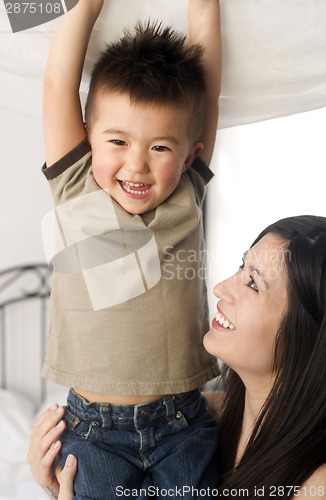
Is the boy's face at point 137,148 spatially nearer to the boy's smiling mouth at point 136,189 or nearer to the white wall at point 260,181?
the boy's smiling mouth at point 136,189

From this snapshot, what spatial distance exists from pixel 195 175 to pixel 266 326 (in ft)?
0.99

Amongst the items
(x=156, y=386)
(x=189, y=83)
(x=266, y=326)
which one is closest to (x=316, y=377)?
(x=266, y=326)

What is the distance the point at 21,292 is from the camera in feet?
7.75

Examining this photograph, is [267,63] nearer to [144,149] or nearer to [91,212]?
[144,149]

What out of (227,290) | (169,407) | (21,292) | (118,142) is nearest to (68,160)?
(118,142)

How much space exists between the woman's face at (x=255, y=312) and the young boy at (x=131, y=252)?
74 mm

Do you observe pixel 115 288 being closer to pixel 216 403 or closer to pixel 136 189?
pixel 136 189

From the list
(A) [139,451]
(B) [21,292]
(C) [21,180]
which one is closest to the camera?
(A) [139,451]

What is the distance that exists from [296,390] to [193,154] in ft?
1.42

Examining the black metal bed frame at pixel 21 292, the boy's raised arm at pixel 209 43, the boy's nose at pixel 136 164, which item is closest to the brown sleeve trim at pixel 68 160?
the boy's nose at pixel 136 164

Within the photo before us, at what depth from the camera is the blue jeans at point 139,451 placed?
876mm

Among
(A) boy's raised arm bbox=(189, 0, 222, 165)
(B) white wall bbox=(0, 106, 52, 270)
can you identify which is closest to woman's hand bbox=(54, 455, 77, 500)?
(A) boy's raised arm bbox=(189, 0, 222, 165)

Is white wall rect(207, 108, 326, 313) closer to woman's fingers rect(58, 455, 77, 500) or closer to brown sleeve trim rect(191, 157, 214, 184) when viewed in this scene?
brown sleeve trim rect(191, 157, 214, 184)

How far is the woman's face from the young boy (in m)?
0.07
